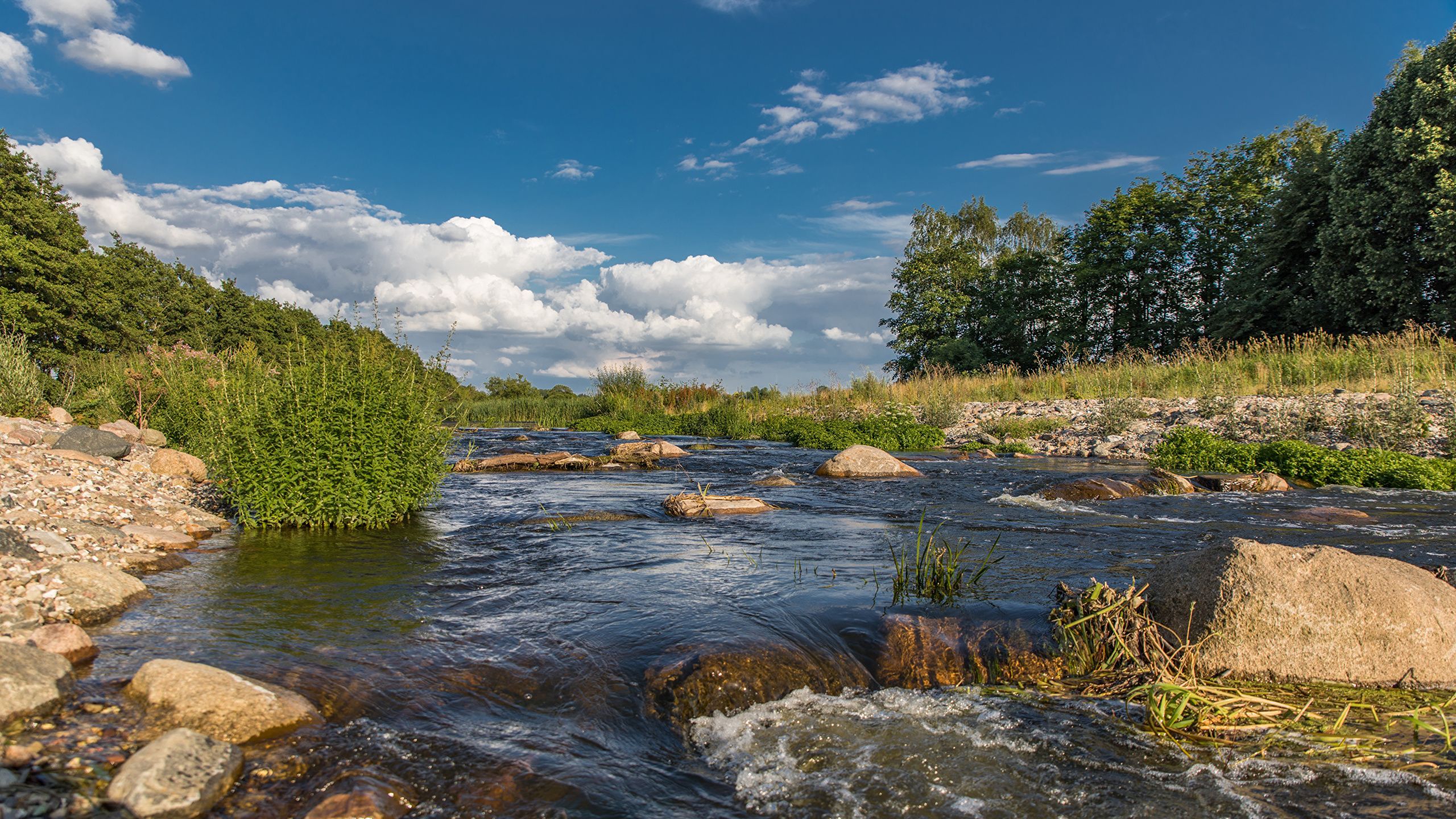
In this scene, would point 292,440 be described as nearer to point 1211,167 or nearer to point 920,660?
point 920,660

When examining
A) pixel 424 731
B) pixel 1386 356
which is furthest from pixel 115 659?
pixel 1386 356

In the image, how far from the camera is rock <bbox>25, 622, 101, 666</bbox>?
3961 mm

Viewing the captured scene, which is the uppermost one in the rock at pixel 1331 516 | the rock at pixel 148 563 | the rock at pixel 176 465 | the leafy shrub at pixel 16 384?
the leafy shrub at pixel 16 384

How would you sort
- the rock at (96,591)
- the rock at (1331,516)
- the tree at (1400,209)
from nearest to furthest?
the rock at (96,591)
the rock at (1331,516)
the tree at (1400,209)

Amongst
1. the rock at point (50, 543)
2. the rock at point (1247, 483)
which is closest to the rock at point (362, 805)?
the rock at point (50, 543)

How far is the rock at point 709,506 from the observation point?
9.50 metres

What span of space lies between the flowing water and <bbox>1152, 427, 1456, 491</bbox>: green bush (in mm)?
1542

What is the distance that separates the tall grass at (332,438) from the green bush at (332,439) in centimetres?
1

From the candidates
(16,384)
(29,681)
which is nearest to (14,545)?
(29,681)

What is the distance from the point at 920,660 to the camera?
453cm

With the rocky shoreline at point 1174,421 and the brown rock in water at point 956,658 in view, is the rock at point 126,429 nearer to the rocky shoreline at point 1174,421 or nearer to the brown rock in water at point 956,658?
the brown rock in water at point 956,658

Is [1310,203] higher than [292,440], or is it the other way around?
[1310,203]

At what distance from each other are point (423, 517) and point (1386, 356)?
896 inches

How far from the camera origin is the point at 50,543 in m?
5.77
